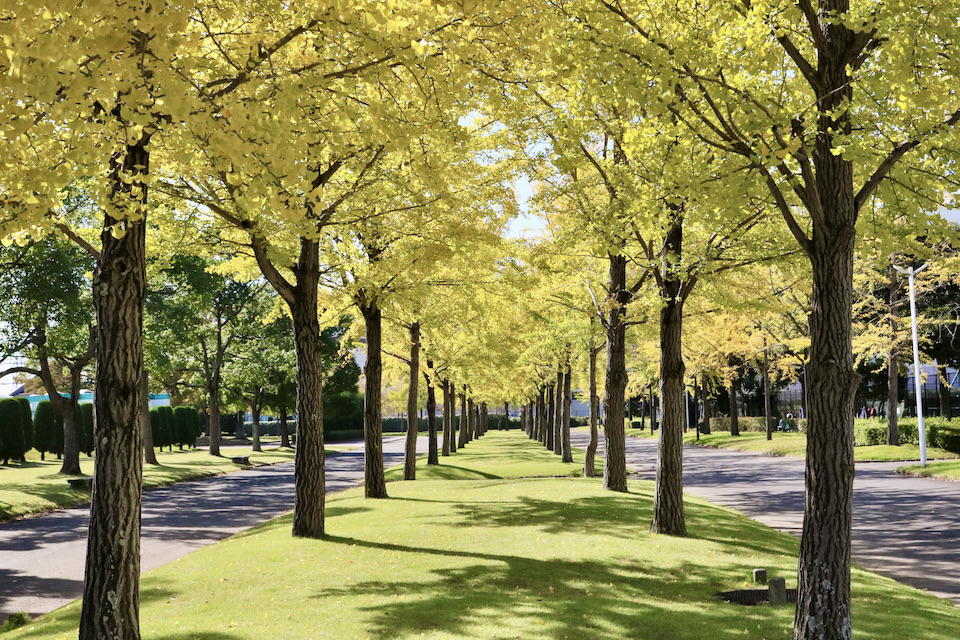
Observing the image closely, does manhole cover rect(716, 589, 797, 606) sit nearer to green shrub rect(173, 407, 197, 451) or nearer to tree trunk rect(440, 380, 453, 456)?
tree trunk rect(440, 380, 453, 456)

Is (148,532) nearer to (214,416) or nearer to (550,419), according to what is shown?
(214,416)

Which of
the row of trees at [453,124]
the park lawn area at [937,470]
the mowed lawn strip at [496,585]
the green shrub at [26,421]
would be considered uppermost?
the row of trees at [453,124]

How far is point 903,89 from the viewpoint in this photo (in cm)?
576

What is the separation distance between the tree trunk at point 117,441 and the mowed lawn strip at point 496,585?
0.86 m

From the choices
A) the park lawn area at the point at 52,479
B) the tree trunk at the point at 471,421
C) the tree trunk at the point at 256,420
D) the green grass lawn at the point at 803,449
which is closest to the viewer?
the park lawn area at the point at 52,479

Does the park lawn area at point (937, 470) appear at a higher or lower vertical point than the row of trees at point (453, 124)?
lower

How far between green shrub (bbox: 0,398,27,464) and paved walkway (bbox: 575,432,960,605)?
25.3 m

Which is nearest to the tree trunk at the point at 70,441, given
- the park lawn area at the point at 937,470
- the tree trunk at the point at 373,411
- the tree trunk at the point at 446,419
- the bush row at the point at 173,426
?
the tree trunk at the point at 373,411

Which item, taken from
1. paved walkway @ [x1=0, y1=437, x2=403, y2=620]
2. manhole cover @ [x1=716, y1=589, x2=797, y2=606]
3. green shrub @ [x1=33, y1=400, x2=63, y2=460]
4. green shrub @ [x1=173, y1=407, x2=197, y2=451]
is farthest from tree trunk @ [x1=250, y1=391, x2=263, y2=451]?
manhole cover @ [x1=716, y1=589, x2=797, y2=606]

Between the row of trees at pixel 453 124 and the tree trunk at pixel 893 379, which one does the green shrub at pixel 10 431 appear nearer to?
the row of trees at pixel 453 124

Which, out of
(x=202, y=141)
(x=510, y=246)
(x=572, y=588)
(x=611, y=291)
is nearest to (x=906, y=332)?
(x=611, y=291)

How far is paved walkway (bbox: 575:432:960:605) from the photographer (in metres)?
10.6

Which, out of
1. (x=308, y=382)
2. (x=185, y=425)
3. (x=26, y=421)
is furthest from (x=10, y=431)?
(x=308, y=382)

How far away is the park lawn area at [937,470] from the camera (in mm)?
22422
